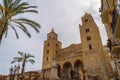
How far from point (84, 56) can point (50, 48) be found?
1419 cm

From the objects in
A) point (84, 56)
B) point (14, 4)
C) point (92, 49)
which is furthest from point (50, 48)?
point (14, 4)

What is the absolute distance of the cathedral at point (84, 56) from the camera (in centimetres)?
3621

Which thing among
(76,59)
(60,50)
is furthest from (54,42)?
(76,59)

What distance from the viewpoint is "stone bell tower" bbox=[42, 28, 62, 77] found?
155 feet

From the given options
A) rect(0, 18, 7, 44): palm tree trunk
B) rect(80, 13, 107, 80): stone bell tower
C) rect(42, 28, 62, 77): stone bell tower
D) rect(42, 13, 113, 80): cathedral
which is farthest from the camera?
rect(42, 28, 62, 77): stone bell tower

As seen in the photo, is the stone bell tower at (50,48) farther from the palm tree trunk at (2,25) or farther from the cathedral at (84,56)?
the palm tree trunk at (2,25)

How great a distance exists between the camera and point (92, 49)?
1566 inches

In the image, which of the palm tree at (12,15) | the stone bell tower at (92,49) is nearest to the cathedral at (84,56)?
the stone bell tower at (92,49)

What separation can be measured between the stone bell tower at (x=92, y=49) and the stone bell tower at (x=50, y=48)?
445 inches

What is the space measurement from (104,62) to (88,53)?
16.3 feet

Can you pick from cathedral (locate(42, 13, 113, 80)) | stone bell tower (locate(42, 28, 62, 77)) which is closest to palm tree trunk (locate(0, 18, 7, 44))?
cathedral (locate(42, 13, 113, 80))

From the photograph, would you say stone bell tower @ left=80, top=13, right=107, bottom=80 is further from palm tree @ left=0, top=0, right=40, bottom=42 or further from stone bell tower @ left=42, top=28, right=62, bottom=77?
palm tree @ left=0, top=0, right=40, bottom=42

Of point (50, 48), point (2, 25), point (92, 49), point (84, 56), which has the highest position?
point (50, 48)

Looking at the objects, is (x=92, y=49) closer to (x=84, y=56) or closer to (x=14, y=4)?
(x=84, y=56)
